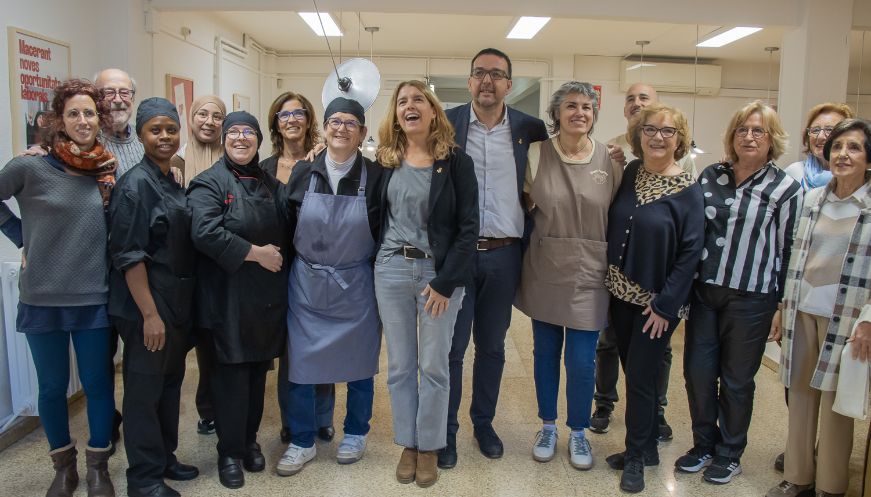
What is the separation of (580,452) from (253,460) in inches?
54.2

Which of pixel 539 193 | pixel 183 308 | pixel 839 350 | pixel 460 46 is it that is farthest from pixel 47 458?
pixel 460 46

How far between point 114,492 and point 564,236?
1.99 m

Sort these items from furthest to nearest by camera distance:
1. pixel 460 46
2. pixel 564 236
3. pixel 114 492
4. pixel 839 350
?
pixel 460 46 < pixel 564 236 < pixel 114 492 < pixel 839 350

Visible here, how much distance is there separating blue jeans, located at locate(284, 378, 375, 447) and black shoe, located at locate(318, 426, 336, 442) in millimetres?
175

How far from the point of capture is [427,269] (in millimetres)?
2371

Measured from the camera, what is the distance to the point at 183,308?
2260 millimetres

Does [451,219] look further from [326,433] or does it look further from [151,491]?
[151,491]

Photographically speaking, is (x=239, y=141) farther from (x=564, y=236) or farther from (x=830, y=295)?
(x=830, y=295)

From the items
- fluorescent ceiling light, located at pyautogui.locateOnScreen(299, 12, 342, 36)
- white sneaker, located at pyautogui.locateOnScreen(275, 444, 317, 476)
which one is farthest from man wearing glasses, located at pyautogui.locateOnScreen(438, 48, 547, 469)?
fluorescent ceiling light, located at pyautogui.locateOnScreen(299, 12, 342, 36)

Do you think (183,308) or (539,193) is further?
(539,193)

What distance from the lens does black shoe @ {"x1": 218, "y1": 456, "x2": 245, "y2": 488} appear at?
2.46 meters

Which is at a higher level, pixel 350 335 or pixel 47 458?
→ pixel 350 335

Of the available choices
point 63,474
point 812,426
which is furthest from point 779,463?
point 63,474

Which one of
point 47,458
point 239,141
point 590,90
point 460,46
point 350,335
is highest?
point 460,46
